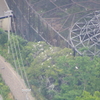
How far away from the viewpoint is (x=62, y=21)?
21.9 m

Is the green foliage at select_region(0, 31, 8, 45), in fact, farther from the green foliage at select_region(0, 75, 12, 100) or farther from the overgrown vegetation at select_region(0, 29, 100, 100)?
the green foliage at select_region(0, 75, 12, 100)

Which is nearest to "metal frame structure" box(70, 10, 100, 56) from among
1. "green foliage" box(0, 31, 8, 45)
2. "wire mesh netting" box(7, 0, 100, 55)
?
"wire mesh netting" box(7, 0, 100, 55)

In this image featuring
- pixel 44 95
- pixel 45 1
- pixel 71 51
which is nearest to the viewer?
pixel 44 95

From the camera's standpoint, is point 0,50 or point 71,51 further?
point 0,50

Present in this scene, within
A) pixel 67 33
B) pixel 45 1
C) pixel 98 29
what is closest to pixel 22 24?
pixel 45 1

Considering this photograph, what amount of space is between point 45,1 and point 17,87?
8462 mm

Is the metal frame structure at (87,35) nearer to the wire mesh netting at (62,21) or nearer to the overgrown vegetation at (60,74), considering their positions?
the wire mesh netting at (62,21)

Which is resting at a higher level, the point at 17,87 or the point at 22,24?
the point at 22,24

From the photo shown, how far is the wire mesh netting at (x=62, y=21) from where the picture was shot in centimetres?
1997

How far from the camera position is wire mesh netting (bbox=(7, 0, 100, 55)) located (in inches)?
786

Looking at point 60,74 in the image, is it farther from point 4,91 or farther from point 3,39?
point 3,39

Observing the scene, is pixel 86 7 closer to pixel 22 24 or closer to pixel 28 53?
pixel 22 24

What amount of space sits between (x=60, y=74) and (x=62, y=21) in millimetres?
6078

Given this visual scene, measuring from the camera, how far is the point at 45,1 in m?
24.3
